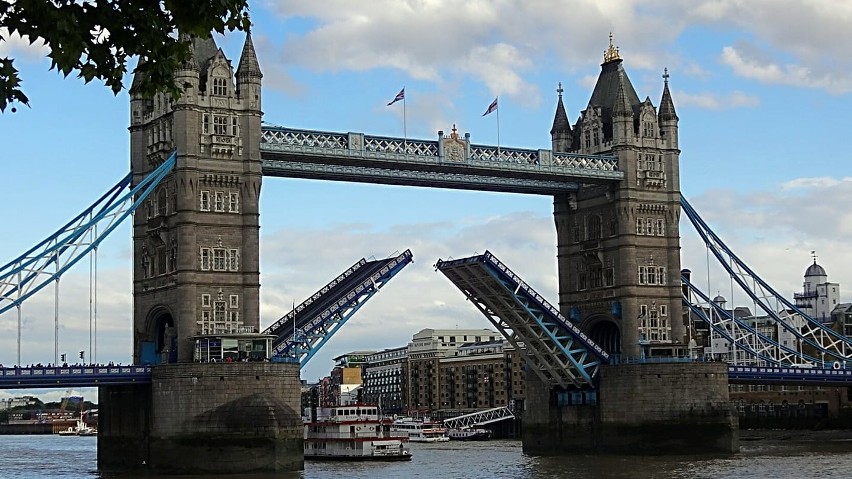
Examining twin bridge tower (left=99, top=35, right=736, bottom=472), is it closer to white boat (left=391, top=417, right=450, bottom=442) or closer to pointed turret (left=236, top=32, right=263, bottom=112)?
pointed turret (left=236, top=32, right=263, bottom=112)

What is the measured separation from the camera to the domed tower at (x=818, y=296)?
136 metres

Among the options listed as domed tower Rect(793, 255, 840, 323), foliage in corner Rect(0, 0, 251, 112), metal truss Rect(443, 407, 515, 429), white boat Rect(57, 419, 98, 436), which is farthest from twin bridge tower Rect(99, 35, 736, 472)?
white boat Rect(57, 419, 98, 436)

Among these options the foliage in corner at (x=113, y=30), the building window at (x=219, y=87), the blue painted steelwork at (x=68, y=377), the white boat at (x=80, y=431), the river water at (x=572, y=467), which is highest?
the building window at (x=219, y=87)

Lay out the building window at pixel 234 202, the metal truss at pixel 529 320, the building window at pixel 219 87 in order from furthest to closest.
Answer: the metal truss at pixel 529 320
the building window at pixel 234 202
the building window at pixel 219 87

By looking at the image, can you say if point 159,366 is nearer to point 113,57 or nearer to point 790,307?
point 790,307

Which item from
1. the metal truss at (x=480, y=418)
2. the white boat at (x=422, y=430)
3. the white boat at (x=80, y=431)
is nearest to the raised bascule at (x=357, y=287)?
the white boat at (x=422, y=430)

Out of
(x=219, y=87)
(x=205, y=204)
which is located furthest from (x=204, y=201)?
(x=219, y=87)

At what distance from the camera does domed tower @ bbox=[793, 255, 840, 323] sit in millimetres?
136000

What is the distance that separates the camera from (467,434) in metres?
123

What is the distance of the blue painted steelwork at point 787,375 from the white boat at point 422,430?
119 ft

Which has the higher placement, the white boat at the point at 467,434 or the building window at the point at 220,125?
the building window at the point at 220,125

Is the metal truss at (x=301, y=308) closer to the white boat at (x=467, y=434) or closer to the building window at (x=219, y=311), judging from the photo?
the building window at (x=219, y=311)

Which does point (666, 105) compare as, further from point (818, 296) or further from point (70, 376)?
point (818, 296)

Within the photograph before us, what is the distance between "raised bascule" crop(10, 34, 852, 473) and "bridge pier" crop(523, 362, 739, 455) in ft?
0.35
